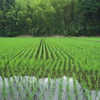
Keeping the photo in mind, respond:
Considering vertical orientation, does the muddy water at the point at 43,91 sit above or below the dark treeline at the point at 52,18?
below

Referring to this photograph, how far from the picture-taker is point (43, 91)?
1729mm

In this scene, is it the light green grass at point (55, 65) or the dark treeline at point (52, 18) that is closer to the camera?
the light green grass at point (55, 65)

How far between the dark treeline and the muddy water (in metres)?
22.0

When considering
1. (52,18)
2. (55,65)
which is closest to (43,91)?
(55,65)

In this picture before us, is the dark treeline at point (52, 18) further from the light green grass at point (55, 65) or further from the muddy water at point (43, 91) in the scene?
the muddy water at point (43, 91)

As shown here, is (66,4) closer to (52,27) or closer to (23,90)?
(52,27)

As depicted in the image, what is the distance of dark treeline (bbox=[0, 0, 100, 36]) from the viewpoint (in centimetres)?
2322

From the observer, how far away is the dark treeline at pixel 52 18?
2322cm

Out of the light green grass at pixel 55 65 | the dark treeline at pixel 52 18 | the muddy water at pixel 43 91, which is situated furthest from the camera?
the dark treeline at pixel 52 18

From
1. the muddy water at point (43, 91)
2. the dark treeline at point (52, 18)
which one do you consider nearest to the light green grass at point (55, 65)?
the muddy water at point (43, 91)

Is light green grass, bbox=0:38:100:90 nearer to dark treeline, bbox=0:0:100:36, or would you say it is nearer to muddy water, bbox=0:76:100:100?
muddy water, bbox=0:76:100:100

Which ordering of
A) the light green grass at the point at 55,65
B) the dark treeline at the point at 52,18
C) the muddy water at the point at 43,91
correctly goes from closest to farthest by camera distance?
the muddy water at the point at 43,91, the light green grass at the point at 55,65, the dark treeline at the point at 52,18

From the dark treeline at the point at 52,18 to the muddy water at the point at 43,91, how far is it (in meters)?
22.0

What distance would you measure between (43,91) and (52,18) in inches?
961
